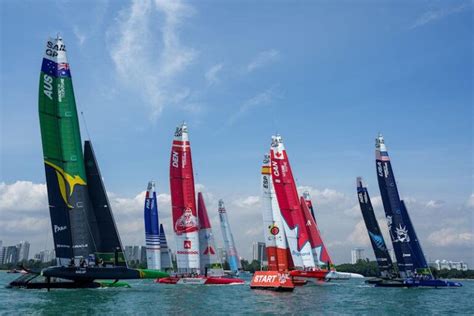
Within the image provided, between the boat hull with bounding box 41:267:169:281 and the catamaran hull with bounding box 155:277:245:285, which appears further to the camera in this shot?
the catamaran hull with bounding box 155:277:245:285

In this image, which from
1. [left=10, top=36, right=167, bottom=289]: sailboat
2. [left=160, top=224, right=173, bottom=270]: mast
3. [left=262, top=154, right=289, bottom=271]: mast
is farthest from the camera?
[left=160, top=224, right=173, bottom=270]: mast

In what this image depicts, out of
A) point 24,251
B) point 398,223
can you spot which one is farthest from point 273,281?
point 24,251

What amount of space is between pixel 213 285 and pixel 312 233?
1626 centimetres

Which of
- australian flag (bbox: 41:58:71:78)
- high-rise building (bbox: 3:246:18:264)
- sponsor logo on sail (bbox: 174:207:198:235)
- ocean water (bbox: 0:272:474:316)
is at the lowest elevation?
ocean water (bbox: 0:272:474:316)

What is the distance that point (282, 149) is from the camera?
144 feet

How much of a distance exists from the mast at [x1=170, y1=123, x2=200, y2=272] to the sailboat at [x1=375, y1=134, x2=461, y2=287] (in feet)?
62.6

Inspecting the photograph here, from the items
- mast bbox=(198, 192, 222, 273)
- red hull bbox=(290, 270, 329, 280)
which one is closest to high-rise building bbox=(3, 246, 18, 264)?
mast bbox=(198, 192, 222, 273)

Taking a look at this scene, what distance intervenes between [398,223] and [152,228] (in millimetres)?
26672

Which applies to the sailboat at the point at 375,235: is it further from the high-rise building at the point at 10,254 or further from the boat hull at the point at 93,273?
the high-rise building at the point at 10,254

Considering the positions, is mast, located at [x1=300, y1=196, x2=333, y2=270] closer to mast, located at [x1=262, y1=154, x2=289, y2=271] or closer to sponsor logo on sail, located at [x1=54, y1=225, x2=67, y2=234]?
mast, located at [x1=262, y1=154, x2=289, y2=271]

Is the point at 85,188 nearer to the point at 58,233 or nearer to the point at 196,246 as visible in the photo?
the point at 58,233

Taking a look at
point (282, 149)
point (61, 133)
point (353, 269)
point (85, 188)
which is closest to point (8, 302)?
point (85, 188)

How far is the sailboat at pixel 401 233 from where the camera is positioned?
Result: 4669 cm

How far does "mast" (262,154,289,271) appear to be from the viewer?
38.3 metres
